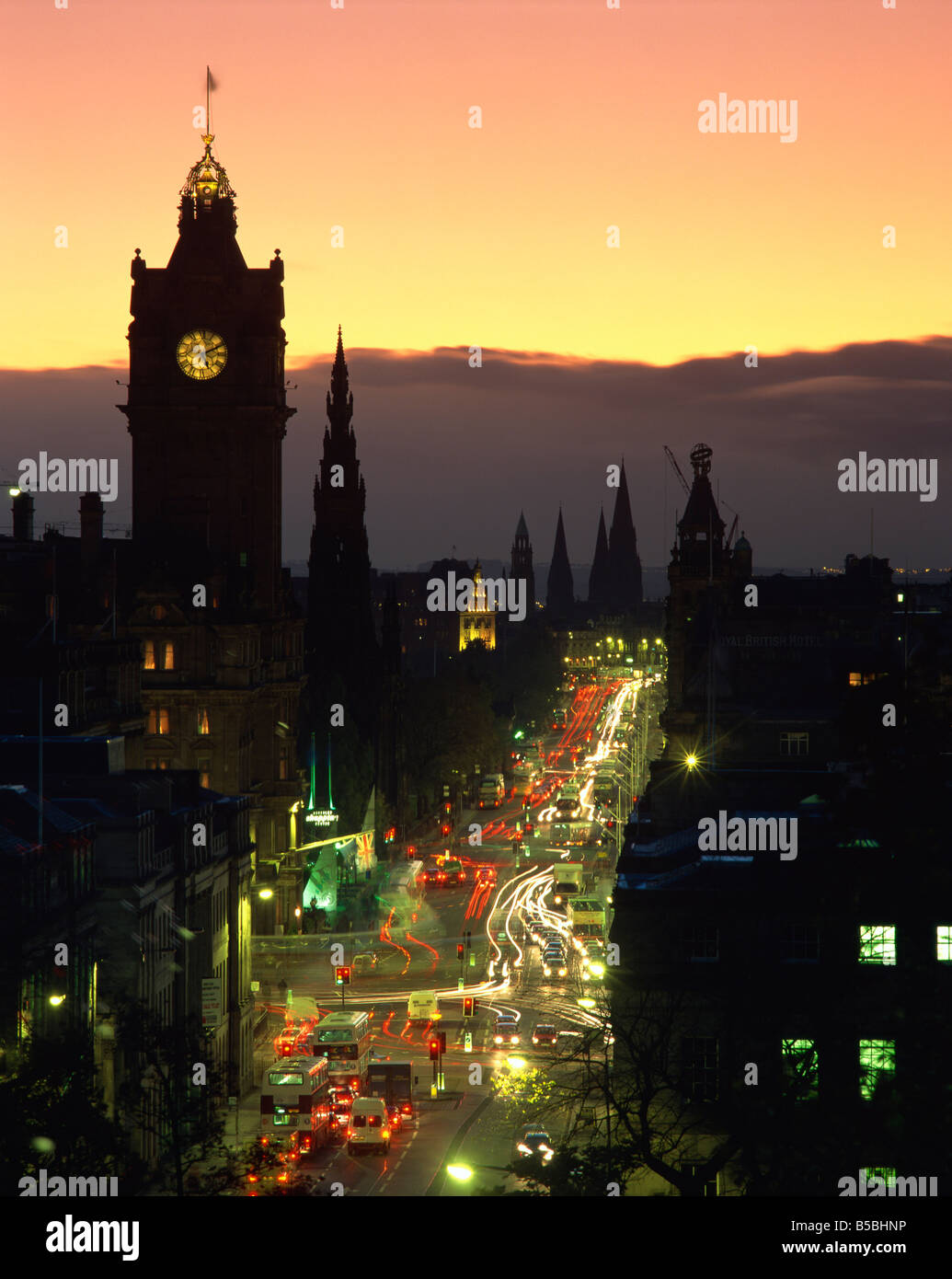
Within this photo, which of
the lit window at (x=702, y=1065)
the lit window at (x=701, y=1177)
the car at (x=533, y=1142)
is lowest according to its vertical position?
the car at (x=533, y=1142)

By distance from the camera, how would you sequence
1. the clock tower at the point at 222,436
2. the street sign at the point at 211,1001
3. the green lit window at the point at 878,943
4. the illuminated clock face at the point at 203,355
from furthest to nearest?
the illuminated clock face at the point at 203,355
the clock tower at the point at 222,436
the street sign at the point at 211,1001
the green lit window at the point at 878,943

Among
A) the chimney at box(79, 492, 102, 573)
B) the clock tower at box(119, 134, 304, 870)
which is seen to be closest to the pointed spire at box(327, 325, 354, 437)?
the clock tower at box(119, 134, 304, 870)

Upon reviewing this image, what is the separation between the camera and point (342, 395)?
146m

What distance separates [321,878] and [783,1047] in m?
57.3

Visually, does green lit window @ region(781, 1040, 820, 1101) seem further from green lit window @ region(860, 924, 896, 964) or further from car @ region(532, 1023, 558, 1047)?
car @ region(532, 1023, 558, 1047)

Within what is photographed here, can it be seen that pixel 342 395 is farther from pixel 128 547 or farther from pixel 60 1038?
pixel 60 1038

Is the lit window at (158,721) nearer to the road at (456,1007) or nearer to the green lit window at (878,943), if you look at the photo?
the road at (456,1007)

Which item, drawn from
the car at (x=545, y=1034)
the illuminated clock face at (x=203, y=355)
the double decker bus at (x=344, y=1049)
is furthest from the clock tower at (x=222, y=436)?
the car at (x=545, y=1034)

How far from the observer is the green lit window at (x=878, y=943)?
5112cm

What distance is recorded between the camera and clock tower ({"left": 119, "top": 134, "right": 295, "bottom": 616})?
103 metres

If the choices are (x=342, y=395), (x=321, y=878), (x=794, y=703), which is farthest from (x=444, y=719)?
(x=794, y=703)

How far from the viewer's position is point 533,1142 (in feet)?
172

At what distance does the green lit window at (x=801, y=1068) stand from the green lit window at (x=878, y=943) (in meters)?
3.16

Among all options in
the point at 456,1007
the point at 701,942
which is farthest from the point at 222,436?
the point at 701,942
